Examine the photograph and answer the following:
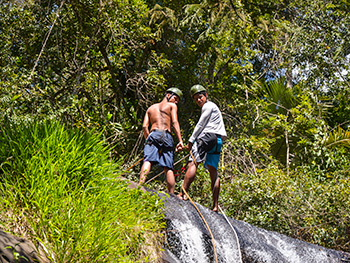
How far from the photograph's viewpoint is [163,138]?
567 centimetres

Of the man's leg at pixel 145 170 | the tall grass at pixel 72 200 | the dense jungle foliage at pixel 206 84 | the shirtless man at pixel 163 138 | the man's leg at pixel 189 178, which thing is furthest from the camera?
the dense jungle foliage at pixel 206 84

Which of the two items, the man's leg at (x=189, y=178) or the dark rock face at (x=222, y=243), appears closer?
the dark rock face at (x=222, y=243)

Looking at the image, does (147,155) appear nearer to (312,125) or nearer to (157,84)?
(157,84)

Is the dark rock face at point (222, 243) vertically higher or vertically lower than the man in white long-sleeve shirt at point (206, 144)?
lower

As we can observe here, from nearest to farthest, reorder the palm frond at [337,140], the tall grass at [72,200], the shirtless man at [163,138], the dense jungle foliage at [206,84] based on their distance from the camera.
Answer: the tall grass at [72,200] → the shirtless man at [163,138] → the dense jungle foliage at [206,84] → the palm frond at [337,140]

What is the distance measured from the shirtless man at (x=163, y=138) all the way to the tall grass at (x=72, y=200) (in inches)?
49.9

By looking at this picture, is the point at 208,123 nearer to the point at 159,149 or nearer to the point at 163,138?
the point at 163,138

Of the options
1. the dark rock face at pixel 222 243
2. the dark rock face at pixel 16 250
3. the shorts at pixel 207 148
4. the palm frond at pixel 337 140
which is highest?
the dark rock face at pixel 16 250

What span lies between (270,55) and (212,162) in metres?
8.23

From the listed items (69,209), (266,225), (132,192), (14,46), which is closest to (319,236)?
(266,225)

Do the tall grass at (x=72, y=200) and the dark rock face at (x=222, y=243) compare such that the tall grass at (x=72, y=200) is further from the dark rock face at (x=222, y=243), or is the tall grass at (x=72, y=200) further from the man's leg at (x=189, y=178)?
the man's leg at (x=189, y=178)

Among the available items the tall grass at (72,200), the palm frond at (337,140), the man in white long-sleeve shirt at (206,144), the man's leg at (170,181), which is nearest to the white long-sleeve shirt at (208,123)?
the man in white long-sleeve shirt at (206,144)

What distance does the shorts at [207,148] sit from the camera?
544 centimetres

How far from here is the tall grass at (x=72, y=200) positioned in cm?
310
